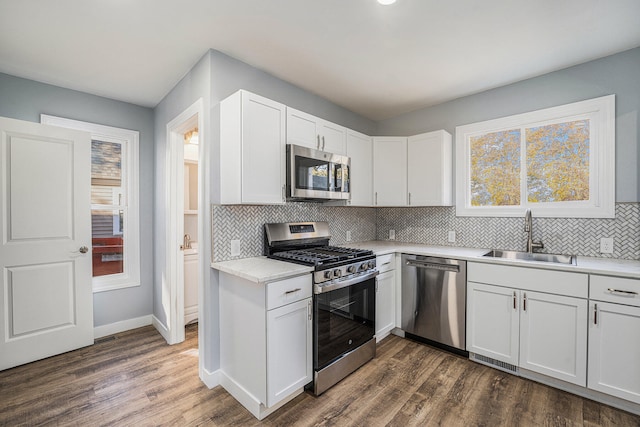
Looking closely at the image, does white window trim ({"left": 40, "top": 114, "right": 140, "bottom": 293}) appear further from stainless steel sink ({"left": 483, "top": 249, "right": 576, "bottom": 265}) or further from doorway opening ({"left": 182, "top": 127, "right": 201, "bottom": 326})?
stainless steel sink ({"left": 483, "top": 249, "right": 576, "bottom": 265})

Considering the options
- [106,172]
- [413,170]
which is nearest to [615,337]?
[413,170]

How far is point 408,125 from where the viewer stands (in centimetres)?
370

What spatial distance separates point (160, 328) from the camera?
3176 millimetres

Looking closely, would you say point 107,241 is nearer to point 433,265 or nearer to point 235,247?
point 235,247

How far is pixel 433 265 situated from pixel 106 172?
12.2 ft

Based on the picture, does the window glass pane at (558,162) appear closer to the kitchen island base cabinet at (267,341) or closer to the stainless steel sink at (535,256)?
the stainless steel sink at (535,256)

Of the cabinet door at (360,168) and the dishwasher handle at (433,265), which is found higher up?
the cabinet door at (360,168)

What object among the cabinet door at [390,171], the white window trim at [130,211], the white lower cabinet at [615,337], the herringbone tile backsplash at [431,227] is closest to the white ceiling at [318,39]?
the white window trim at [130,211]

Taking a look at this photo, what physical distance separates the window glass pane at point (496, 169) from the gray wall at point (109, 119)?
386 centimetres

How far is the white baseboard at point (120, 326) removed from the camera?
3.08 meters

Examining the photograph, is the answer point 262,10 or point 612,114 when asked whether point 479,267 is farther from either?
point 262,10

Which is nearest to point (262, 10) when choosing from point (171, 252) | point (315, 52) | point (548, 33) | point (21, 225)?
point (315, 52)

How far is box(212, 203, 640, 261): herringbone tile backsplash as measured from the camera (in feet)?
7.57

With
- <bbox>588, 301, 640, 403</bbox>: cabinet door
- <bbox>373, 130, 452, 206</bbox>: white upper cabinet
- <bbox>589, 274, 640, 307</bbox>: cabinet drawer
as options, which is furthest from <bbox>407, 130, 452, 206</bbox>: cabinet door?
<bbox>588, 301, 640, 403</bbox>: cabinet door
